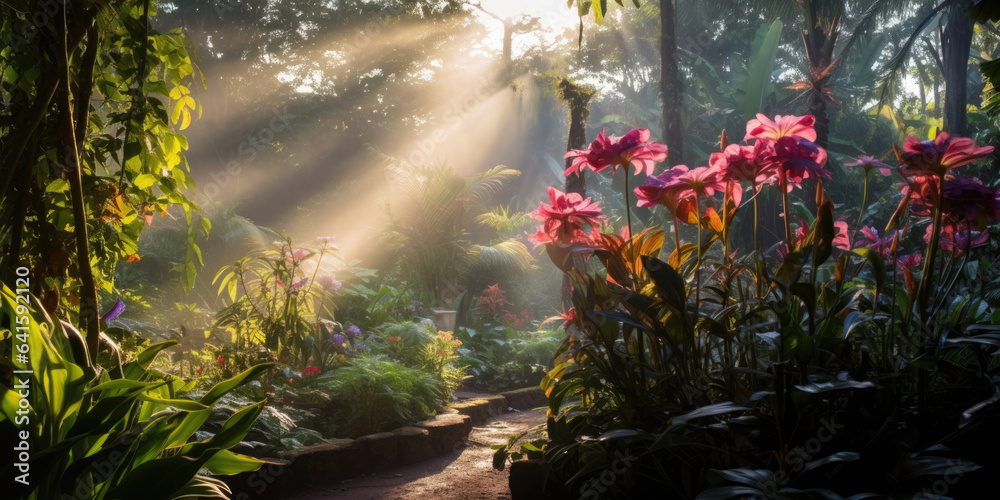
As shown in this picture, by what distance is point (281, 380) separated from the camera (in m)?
3.92

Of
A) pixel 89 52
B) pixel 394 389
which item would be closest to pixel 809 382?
pixel 89 52

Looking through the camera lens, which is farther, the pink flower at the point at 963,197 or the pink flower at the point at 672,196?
the pink flower at the point at 672,196

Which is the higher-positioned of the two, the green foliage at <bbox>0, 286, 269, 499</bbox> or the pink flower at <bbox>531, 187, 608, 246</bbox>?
the pink flower at <bbox>531, 187, 608, 246</bbox>

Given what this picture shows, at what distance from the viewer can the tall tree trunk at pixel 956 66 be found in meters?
11.9

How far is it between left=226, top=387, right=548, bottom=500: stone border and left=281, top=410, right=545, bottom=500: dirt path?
0.05 meters

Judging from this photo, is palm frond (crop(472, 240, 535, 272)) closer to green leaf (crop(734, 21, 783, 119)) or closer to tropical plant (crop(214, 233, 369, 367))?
tropical plant (crop(214, 233, 369, 367))

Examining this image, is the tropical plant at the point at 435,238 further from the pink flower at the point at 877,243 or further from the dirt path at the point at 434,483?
the pink flower at the point at 877,243

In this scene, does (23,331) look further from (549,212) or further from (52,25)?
(549,212)

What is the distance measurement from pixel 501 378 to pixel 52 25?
6.15 meters

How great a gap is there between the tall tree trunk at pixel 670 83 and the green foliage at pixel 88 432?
1081 centimetres

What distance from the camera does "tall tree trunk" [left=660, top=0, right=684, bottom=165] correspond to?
11.3m

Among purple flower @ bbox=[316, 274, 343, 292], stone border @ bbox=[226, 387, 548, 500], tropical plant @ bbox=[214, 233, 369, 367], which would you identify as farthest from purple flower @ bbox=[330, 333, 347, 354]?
stone border @ bbox=[226, 387, 548, 500]

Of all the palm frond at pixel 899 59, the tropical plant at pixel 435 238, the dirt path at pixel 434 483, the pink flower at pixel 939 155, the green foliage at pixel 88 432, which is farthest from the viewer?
the tropical plant at pixel 435 238

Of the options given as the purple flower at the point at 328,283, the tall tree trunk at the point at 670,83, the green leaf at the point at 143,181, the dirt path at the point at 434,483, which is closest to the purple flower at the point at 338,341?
the purple flower at the point at 328,283
